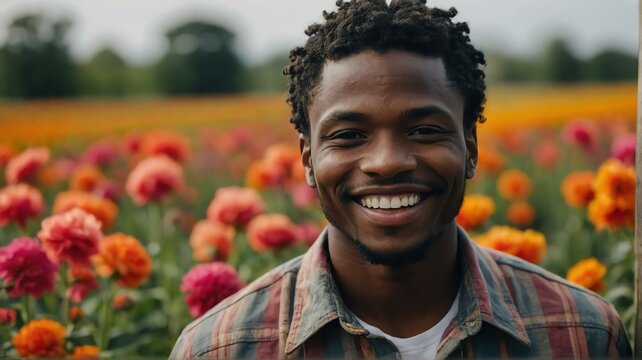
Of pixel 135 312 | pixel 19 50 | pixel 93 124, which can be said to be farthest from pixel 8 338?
pixel 19 50

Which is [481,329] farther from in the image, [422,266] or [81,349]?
[81,349]

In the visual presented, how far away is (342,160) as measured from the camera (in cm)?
201

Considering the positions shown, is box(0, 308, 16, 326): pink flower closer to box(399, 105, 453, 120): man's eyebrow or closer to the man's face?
the man's face

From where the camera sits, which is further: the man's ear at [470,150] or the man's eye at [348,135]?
the man's ear at [470,150]

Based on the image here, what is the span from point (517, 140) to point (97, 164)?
415 centimetres

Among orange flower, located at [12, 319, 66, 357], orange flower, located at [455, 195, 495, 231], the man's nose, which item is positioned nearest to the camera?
the man's nose

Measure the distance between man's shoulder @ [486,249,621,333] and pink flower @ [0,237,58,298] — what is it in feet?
5.67

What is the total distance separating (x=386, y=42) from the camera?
6.65 feet

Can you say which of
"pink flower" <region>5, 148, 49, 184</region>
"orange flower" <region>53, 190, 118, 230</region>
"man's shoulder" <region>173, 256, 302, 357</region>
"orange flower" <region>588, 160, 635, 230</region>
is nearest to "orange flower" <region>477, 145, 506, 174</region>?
"orange flower" <region>588, 160, 635, 230</region>

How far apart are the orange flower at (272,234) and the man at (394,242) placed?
1.43 metres

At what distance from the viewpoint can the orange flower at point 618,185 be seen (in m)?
3.44

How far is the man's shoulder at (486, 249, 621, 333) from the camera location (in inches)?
85.0

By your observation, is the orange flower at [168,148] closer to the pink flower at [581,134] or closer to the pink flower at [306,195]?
the pink flower at [306,195]

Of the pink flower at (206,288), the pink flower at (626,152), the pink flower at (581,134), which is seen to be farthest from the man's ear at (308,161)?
the pink flower at (581,134)
